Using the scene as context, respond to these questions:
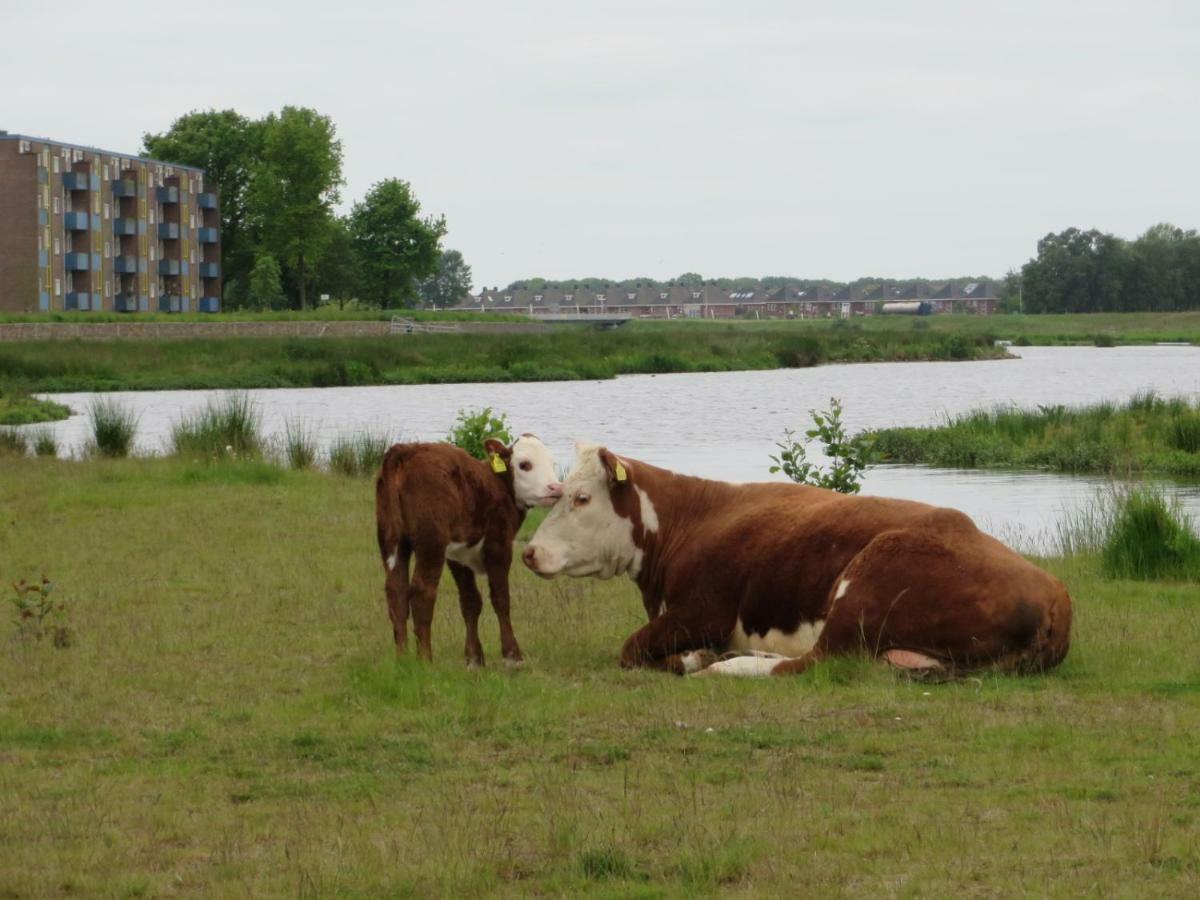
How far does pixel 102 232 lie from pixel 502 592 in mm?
100412

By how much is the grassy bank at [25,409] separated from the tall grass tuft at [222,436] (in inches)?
577

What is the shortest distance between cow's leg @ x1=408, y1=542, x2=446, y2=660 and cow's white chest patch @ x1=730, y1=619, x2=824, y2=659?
67.3 inches

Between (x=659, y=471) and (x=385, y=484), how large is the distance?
188cm

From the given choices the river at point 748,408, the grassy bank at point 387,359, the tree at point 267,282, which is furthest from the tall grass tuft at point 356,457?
the tree at point 267,282

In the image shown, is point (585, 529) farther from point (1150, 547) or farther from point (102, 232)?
point (102, 232)

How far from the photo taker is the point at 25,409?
1588 inches

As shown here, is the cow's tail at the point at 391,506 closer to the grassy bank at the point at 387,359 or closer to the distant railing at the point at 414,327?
→ the grassy bank at the point at 387,359

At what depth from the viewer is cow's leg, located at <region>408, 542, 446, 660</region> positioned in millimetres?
8672

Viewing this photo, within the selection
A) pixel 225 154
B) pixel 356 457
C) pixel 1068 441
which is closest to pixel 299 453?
pixel 356 457

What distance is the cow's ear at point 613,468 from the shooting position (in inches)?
374

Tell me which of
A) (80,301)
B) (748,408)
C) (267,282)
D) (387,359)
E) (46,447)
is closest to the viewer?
(46,447)

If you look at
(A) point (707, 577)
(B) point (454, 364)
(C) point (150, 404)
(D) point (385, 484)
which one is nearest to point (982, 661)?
(A) point (707, 577)

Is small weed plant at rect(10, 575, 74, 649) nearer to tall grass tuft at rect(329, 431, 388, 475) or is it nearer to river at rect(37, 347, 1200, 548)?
river at rect(37, 347, 1200, 548)

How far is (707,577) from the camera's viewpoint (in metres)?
9.25
